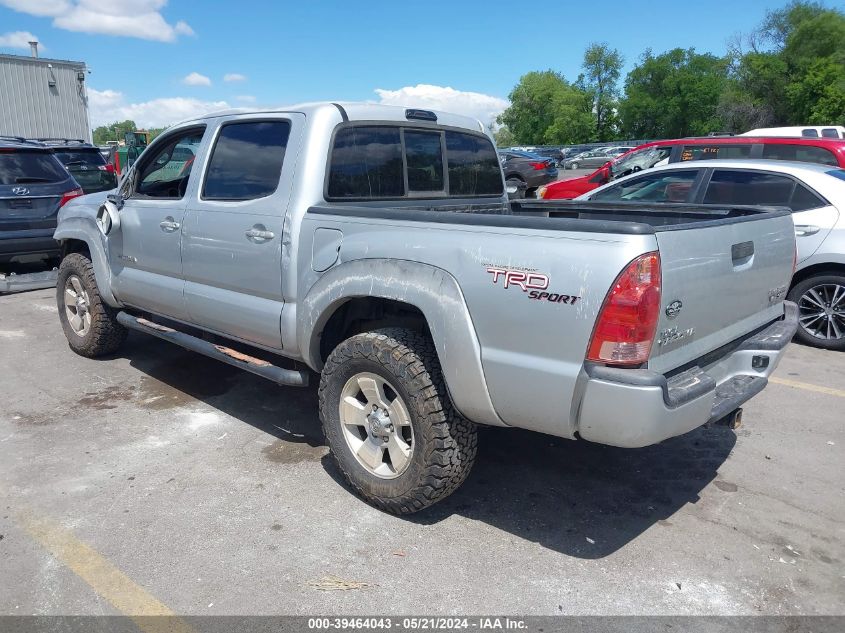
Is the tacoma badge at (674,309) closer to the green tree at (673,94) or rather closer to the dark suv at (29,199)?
the dark suv at (29,199)

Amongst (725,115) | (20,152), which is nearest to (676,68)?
(725,115)

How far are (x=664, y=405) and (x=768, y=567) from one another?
1061 millimetres

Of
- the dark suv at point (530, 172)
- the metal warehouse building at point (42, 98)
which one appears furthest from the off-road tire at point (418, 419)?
the metal warehouse building at point (42, 98)

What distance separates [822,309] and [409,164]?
4.32 meters

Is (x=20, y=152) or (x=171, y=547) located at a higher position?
(x=20, y=152)

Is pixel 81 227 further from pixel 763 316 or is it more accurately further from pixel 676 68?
pixel 676 68

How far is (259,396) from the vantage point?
5.17 metres

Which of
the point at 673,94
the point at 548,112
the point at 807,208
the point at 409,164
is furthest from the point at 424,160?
the point at 548,112

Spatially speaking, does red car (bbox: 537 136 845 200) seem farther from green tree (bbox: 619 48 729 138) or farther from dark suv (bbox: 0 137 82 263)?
green tree (bbox: 619 48 729 138)

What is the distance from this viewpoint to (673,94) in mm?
86625

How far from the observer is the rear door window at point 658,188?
6789 millimetres

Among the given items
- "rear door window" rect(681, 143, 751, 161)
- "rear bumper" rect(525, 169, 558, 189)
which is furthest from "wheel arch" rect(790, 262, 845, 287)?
"rear bumper" rect(525, 169, 558, 189)

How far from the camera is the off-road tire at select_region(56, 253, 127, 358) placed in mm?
5586

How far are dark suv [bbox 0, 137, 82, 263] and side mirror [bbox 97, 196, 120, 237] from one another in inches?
143
